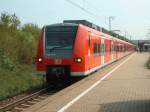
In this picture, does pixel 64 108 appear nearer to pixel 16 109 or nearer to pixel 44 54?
pixel 16 109

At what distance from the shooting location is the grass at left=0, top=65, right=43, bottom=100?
21.0 m

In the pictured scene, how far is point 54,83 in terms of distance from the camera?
68.5 ft

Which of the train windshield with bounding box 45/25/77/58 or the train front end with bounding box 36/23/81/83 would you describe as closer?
the train front end with bounding box 36/23/81/83

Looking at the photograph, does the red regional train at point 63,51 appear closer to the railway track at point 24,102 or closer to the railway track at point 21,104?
the railway track at point 24,102

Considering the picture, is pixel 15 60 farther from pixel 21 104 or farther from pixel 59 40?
pixel 21 104

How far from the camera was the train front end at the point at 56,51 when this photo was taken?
19.3 metres

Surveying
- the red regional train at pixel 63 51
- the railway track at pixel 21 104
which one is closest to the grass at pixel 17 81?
the railway track at pixel 21 104

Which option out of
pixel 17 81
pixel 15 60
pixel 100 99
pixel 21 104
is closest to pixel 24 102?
pixel 21 104

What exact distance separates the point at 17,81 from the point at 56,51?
560 cm

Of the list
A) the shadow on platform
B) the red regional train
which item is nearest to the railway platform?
the shadow on platform

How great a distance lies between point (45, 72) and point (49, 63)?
488 mm

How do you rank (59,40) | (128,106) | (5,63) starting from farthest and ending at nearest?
(5,63), (59,40), (128,106)

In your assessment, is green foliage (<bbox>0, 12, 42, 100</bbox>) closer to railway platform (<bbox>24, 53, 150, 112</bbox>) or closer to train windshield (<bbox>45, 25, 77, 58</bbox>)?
train windshield (<bbox>45, 25, 77, 58</bbox>)

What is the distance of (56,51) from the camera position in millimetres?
19578
